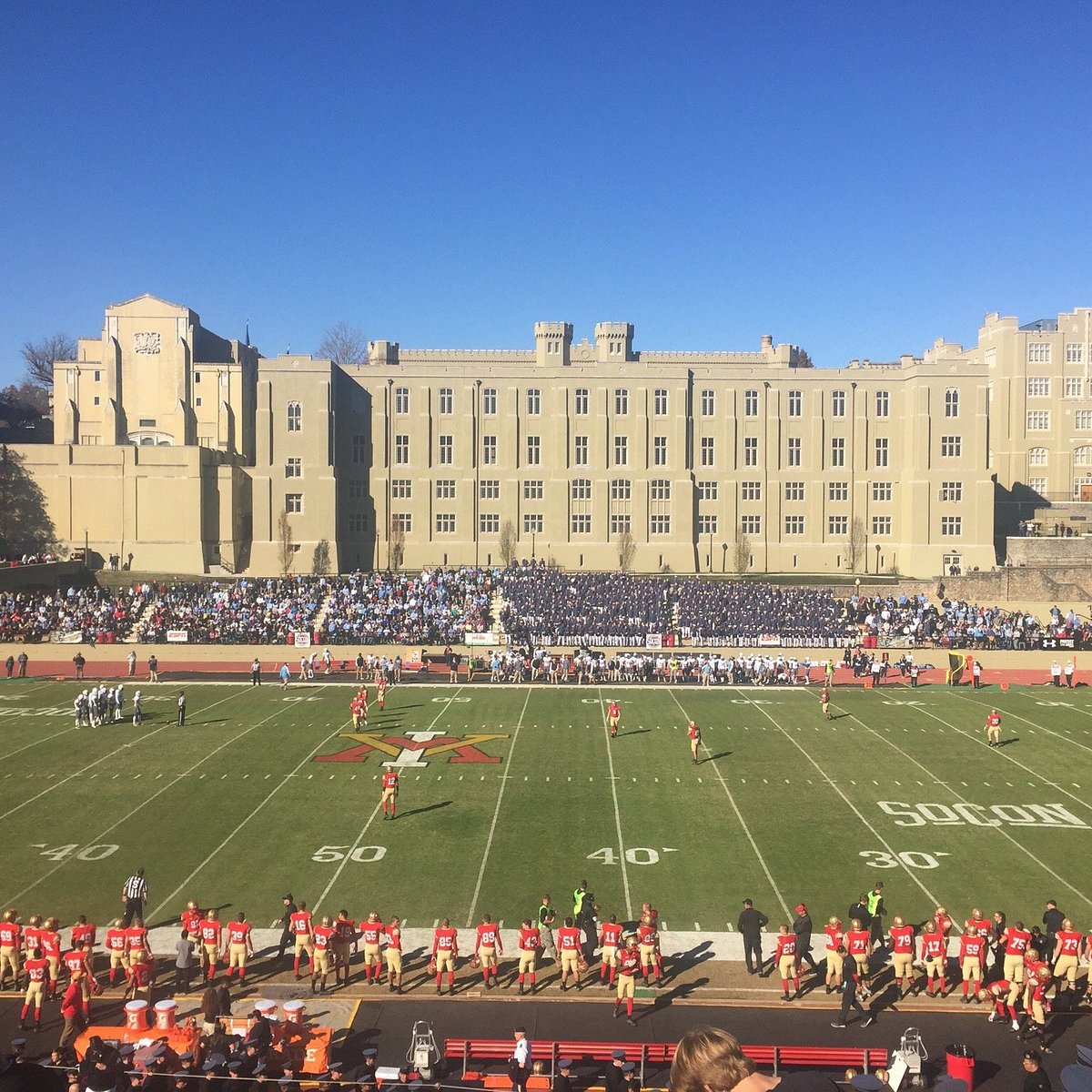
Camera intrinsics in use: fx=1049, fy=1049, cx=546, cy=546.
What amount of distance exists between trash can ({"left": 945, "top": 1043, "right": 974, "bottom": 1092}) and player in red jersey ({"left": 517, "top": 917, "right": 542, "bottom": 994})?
5.65 m

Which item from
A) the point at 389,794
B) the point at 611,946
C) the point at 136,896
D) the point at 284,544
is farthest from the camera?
the point at 284,544

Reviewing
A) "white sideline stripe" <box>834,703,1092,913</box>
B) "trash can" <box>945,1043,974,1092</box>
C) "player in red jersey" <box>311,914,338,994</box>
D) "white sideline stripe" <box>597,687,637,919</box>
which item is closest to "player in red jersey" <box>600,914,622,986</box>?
"white sideline stripe" <box>597,687,637,919</box>

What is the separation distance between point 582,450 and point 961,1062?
2496 inches

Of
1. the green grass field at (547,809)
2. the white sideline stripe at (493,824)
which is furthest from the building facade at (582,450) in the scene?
the white sideline stripe at (493,824)

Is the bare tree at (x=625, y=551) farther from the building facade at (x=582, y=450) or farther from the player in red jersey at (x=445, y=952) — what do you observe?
the player in red jersey at (x=445, y=952)

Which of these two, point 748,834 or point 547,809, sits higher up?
point 547,809

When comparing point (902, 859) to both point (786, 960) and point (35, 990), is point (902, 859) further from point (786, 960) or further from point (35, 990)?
point (35, 990)

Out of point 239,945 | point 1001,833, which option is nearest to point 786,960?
point 239,945

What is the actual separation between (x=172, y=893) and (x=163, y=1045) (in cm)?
774

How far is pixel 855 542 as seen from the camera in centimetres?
7450

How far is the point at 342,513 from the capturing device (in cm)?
7381

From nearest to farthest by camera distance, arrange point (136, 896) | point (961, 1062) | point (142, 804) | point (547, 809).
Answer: point (961, 1062) < point (136, 896) < point (547, 809) < point (142, 804)

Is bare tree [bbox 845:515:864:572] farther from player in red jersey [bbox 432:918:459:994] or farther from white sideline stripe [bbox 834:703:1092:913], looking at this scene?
player in red jersey [bbox 432:918:459:994]

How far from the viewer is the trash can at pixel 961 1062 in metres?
12.3
